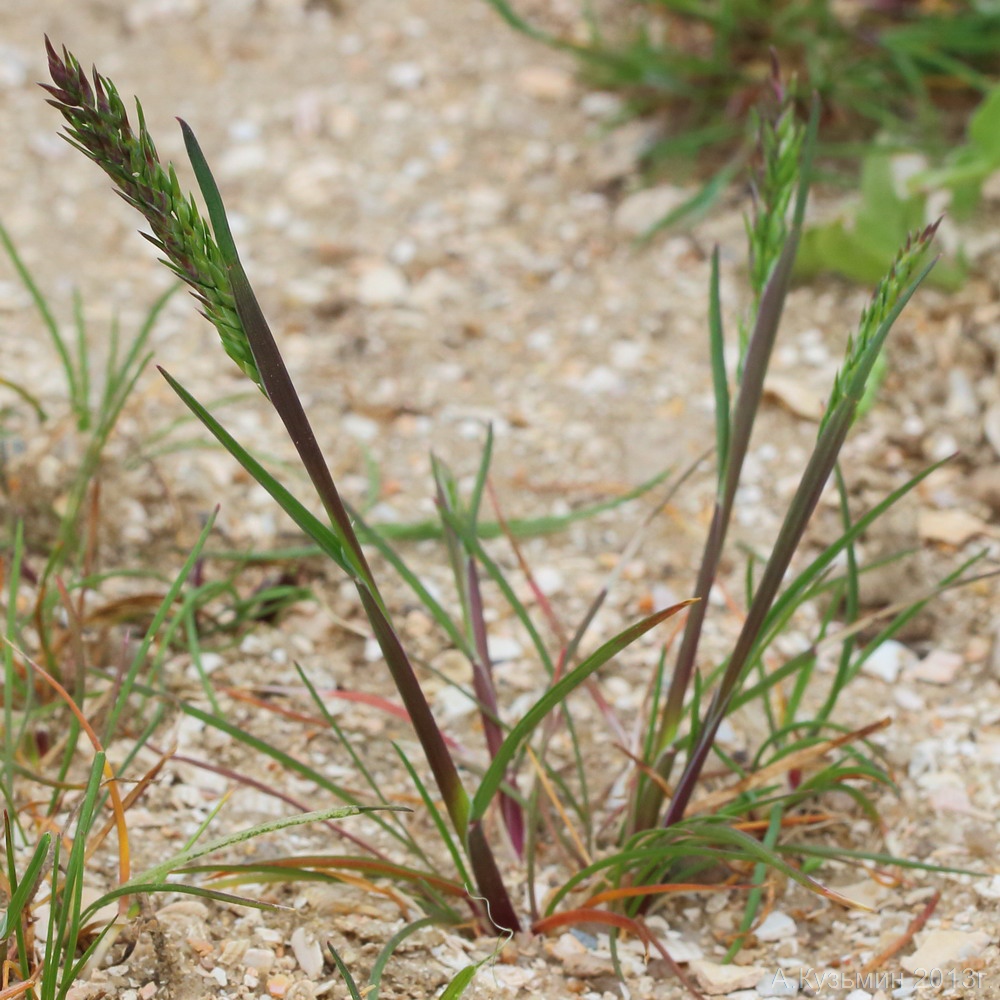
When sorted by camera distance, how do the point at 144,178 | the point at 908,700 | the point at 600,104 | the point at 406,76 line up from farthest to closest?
the point at 406,76 → the point at 600,104 → the point at 908,700 → the point at 144,178

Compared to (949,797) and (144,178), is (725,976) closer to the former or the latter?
(949,797)

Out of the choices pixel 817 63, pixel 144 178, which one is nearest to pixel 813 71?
pixel 817 63

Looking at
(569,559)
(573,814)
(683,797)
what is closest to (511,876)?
(573,814)

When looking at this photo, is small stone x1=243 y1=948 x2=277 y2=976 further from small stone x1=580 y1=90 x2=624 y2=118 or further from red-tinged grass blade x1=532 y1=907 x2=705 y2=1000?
small stone x1=580 y1=90 x2=624 y2=118

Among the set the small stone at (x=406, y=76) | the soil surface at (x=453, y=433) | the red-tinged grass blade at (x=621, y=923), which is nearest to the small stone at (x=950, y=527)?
the soil surface at (x=453, y=433)

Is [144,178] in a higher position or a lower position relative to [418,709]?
higher

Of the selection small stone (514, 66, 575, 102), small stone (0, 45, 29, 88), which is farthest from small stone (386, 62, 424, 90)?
small stone (0, 45, 29, 88)
